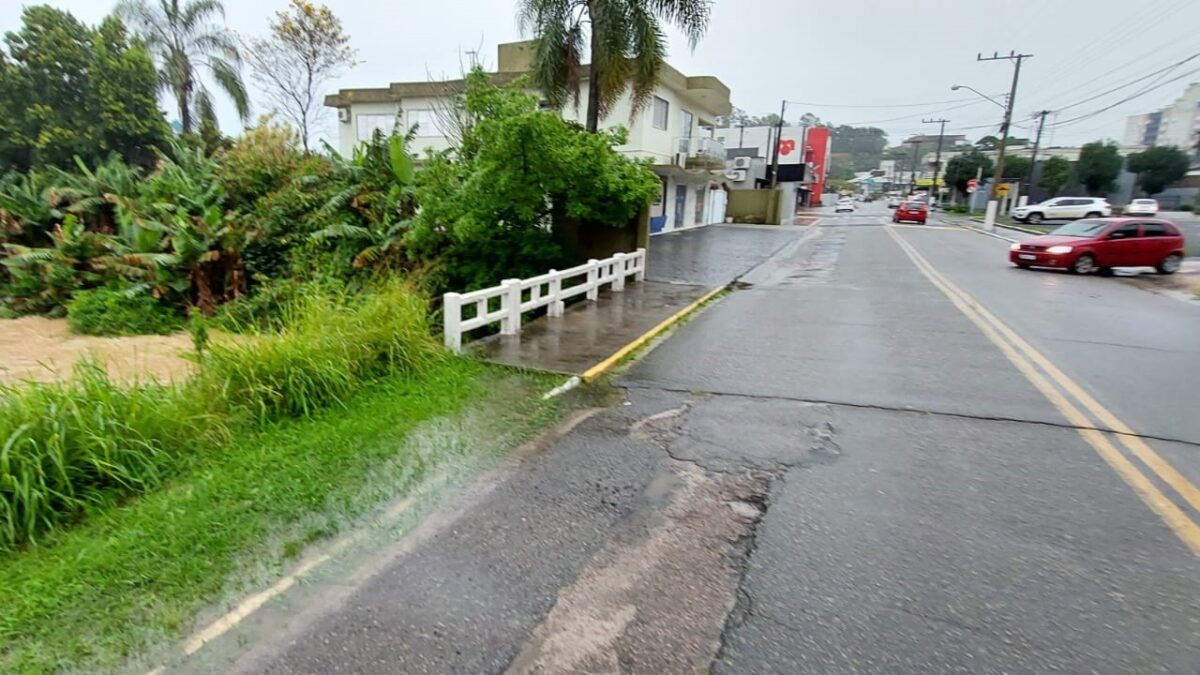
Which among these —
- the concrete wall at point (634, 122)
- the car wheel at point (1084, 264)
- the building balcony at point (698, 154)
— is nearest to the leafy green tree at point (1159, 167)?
the concrete wall at point (634, 122)

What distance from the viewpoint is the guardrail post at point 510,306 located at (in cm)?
880

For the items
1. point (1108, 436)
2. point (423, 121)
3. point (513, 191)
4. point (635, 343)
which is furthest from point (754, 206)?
point (1108, 436)

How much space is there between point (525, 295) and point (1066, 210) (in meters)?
37.7

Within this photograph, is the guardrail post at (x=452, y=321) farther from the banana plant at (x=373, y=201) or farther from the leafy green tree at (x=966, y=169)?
the leafy green tree at (x=966, y=169)

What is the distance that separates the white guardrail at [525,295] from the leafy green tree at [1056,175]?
54.0 metres

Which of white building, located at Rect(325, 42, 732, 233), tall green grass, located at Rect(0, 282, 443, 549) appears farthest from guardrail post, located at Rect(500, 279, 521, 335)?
white building, located at Rect(325, 42, 732, 233)

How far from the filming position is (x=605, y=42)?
1414 centimetres

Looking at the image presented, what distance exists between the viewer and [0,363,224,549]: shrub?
12.7ft

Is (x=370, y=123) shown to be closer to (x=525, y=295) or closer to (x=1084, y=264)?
(x=525, y=295)

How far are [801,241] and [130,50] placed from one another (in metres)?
28.9

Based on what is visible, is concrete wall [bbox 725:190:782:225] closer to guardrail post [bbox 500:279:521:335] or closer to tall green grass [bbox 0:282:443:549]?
guardrail post [bbox 500:279:521:335]

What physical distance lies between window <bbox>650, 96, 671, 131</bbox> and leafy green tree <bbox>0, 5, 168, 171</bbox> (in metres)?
20.5

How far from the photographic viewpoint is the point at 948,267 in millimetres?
18266

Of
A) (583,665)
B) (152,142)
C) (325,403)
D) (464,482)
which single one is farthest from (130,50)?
(583,665)
